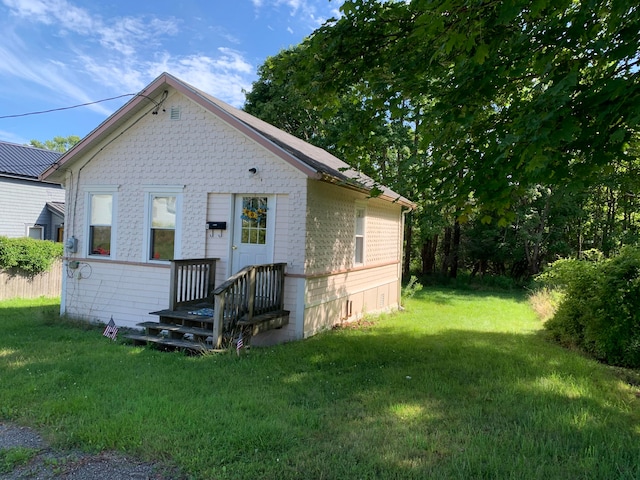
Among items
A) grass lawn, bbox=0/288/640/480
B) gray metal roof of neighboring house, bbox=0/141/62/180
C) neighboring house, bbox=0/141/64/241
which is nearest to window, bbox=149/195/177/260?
grass lawn, bbox=0/288/640/480

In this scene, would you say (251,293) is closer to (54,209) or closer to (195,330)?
(195,330)

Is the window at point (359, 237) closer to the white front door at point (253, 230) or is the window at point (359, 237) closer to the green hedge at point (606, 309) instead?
the white front door at point (253, 230)

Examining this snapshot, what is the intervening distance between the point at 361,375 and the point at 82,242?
7.80 m

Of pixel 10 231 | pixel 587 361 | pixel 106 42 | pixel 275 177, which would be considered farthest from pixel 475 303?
pixel 10 231

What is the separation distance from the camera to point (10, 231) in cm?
1769

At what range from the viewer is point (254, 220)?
8.93m

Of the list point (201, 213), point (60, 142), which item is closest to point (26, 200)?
point (201, 213)

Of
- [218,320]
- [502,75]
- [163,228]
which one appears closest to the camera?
[502,75]

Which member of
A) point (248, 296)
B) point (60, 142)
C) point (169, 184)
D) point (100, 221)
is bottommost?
point (248, 296)

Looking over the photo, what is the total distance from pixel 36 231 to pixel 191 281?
14.2 m

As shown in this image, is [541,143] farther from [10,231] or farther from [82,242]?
[10,231]

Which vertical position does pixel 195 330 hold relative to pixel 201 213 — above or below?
below

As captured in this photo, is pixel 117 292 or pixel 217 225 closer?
pixel 217 225

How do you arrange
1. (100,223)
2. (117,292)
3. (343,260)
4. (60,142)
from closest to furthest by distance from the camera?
(117,292) < (100,223) < (343,260) < (60,142)
